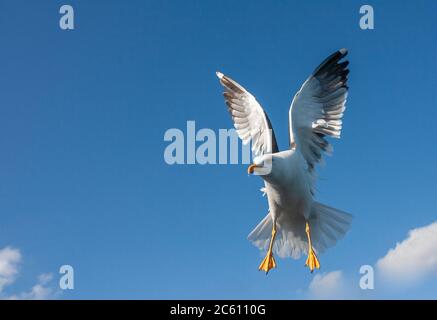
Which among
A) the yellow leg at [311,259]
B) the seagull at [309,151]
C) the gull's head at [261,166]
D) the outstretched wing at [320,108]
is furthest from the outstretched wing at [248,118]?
the yellow leg at [311,259]

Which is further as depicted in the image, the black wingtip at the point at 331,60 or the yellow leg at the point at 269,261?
the black wingtip at the point at 331,60

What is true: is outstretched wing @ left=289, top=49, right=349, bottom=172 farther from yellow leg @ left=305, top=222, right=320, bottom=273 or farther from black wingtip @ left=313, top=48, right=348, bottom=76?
yellow leg @ left=305, top=222, right=320, bottom=273

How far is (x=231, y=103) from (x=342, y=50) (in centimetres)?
168

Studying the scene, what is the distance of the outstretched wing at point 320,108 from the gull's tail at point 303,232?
2.12ft

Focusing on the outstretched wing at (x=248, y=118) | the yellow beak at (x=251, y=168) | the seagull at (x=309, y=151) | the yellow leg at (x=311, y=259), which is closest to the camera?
the yellow beak at (x=251, y=168)

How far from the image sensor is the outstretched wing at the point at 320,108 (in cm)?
683

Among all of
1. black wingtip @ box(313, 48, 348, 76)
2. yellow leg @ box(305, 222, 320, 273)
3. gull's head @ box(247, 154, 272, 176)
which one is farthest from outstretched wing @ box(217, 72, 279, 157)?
yellow leg @ box(305, 222, 320, 273)

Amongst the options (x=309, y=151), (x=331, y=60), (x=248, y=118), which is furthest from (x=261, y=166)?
(x=331, y=60)

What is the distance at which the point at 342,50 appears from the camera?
702 cm

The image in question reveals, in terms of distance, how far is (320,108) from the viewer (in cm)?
693

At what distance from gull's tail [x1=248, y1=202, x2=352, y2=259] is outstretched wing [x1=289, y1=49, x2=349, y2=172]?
645 mm

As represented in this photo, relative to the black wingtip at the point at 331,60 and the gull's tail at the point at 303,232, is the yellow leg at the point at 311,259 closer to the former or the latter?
the gull's tail at the point at 303,232

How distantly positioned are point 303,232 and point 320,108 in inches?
63.3

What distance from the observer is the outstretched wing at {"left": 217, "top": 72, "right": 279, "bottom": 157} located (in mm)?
6941
